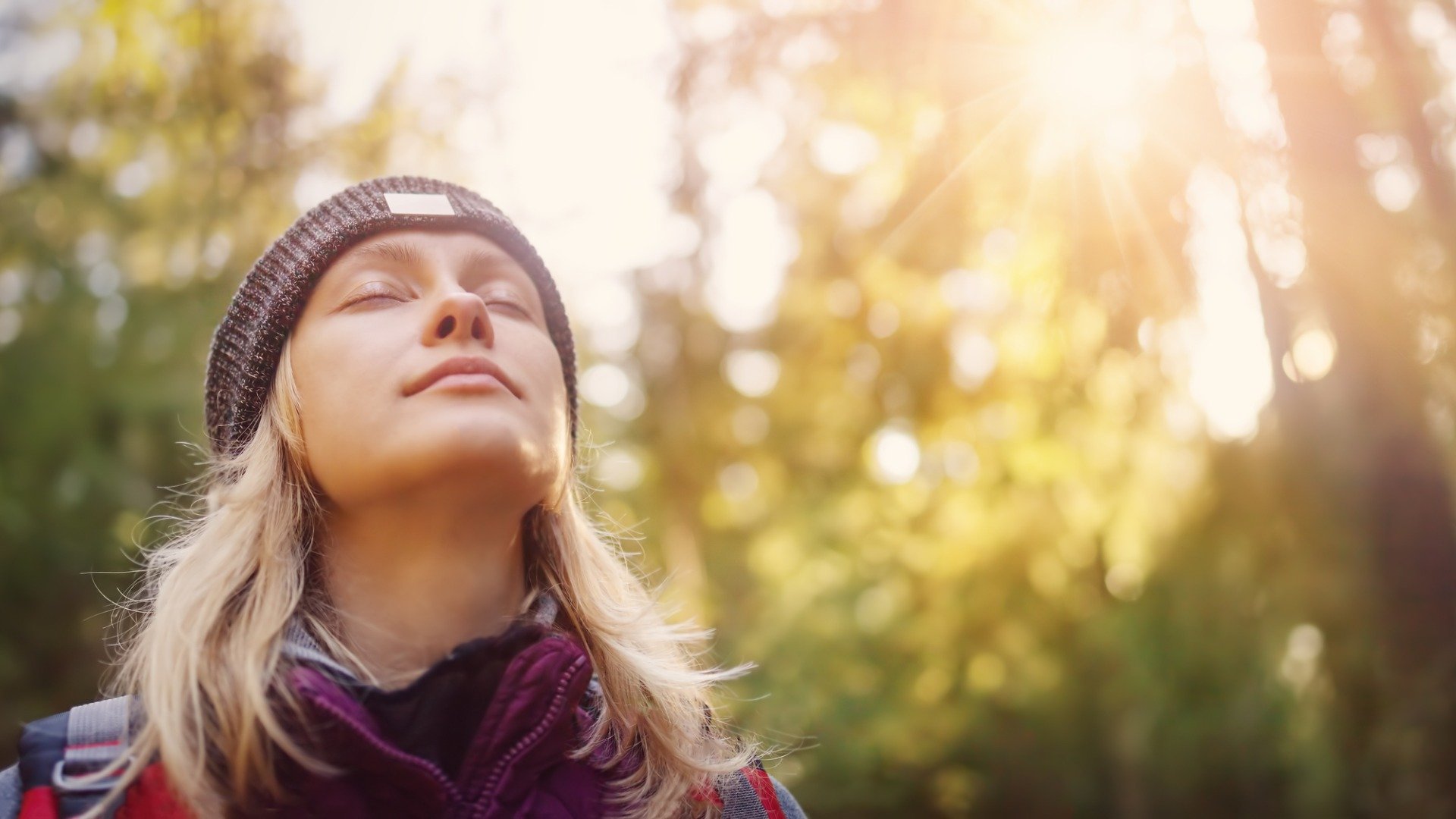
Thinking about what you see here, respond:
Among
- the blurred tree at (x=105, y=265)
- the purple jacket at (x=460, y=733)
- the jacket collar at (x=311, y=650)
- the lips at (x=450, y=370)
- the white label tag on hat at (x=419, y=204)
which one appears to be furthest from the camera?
the blurred tree at (x=105, y=265)

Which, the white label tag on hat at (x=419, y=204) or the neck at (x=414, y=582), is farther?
the white label tag on hat at (x=419, y=204)

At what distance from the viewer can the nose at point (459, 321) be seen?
1.83 metres

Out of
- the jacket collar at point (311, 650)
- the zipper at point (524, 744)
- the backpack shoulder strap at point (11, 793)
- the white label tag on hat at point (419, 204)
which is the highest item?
the white label tag on hat at point (419, 204)

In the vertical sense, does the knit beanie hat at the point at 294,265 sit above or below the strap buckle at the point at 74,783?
above

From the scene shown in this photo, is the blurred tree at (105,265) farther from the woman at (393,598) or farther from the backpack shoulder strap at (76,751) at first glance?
the backpack shoulder strap at (76,751)

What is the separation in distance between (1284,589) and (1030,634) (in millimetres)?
1928

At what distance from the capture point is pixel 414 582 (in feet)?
6.02

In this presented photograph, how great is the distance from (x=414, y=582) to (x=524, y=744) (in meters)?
0.39

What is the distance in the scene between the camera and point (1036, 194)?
3746 mm

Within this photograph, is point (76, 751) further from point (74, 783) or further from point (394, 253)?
point (394, 253)

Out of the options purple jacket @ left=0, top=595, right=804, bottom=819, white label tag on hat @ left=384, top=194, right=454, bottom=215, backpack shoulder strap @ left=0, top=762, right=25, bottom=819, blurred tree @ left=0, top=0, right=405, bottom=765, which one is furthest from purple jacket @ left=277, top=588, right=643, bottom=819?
blurred tree @ left=0, top=0, right=405, bottom=765

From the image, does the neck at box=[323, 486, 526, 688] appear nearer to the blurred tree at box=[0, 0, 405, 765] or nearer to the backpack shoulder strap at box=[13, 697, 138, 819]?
the backpack shoulder strap at box=[13, 697, 138, 819]

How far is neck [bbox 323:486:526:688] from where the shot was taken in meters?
1.81

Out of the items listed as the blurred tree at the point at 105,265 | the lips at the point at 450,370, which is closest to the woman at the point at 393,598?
the lips at the point at 450,370
